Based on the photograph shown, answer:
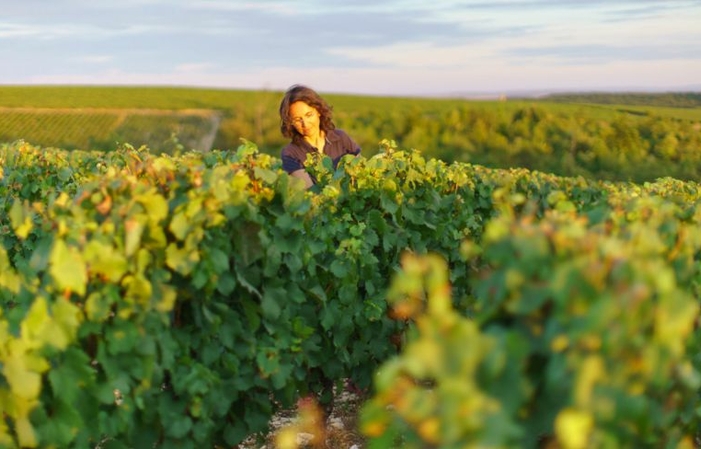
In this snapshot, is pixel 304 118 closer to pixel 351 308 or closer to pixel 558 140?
pixel 351 308

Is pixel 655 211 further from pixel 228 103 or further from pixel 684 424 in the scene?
pixel 228 103

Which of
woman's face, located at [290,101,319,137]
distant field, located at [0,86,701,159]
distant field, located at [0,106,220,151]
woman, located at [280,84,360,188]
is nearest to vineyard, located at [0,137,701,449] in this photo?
woman, located at [280,84,360,188]

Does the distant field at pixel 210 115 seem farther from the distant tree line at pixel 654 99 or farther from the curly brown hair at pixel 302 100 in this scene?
the curly brown hair at pixel 302 100

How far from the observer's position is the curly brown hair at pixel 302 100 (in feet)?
28.7

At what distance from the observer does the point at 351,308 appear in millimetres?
6402

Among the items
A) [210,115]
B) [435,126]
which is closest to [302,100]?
[435,126]

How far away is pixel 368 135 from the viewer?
4191cm

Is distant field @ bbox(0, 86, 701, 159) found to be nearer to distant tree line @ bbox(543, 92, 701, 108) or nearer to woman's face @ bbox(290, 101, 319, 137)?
distant tree line @ bbox(543, 92, 701, 108)

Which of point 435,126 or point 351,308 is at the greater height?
point 351,308

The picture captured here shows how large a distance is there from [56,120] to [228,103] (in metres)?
12.9

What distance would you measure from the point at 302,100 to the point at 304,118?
0.23m

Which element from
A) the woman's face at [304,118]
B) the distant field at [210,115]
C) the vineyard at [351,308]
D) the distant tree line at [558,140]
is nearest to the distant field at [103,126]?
the distant field at [210,115]

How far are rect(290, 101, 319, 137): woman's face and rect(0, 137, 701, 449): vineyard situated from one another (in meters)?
1.39

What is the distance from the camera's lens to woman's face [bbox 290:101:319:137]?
8609 mm
